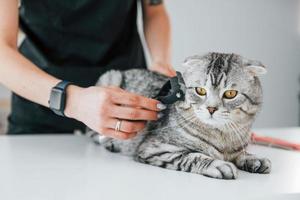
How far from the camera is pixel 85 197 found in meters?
0.71

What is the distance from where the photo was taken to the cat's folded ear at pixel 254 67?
839 millimetres

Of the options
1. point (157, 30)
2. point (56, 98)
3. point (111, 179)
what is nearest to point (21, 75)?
point (56, 98)

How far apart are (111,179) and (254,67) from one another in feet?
1.11

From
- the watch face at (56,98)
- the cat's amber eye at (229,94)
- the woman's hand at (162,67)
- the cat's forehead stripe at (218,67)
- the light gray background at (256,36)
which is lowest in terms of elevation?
the watch face at (56,98)

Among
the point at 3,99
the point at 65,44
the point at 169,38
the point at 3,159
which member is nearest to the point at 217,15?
the point at 169,38

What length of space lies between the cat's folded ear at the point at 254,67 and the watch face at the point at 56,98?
1.27 ft

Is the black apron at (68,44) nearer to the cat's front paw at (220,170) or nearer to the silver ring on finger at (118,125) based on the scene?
the silver ring on finger at (118,125)

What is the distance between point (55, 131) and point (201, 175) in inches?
25.8

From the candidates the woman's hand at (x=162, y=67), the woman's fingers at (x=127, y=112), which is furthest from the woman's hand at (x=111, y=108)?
the woman's hand at (x=162, y=67)

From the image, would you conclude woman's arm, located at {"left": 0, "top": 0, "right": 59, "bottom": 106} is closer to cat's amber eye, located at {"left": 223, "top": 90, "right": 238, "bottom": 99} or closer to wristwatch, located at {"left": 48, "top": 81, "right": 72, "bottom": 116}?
wristwatch, located at {"left": 48, "top": 81, "right": 72, "bottom": 116}

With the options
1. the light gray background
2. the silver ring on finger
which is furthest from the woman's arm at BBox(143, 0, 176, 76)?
the silver ring on finger

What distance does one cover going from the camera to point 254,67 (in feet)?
2.76

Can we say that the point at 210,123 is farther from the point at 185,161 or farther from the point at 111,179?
the point at 111,179

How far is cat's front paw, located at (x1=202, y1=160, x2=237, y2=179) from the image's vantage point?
0.83 meters
